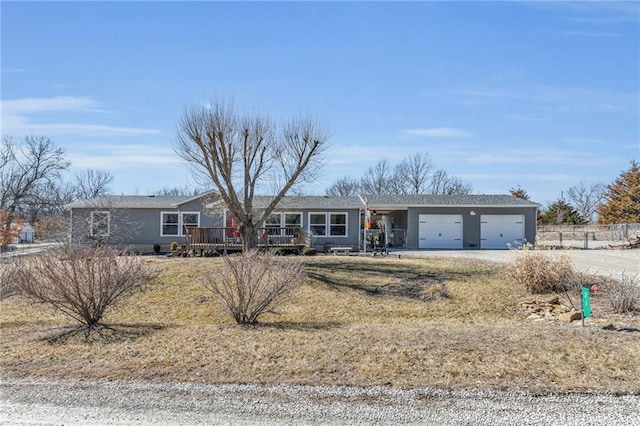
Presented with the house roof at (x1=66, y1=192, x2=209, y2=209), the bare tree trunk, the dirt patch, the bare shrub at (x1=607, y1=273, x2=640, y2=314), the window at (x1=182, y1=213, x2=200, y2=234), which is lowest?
the dirt patch

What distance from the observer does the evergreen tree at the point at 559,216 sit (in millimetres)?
44688

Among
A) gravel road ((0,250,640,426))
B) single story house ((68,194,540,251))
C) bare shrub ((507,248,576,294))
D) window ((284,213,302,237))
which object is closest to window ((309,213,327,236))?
single story house ((68,194,540,251))

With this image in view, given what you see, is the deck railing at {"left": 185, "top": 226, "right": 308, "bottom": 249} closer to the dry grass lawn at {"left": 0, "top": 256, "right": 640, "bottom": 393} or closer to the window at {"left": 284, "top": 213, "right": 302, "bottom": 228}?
the window at {"left": 284, "top": 213, "right": 302, "bottom": 228}

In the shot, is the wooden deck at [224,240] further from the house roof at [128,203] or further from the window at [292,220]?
the house roof at [128,203]

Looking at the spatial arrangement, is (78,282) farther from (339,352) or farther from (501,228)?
(501,228)

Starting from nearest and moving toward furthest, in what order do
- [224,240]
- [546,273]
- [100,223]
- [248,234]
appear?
[546,273] < [248,234] < [224,240] < [100,223]

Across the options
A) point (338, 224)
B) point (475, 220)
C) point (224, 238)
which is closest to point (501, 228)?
point (475, 220)

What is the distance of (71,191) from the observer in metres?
50.2

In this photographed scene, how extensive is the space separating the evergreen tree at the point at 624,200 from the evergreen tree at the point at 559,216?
2.41 meters

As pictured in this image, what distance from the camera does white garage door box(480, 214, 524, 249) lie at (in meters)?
26.4

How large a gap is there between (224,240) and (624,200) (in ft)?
118

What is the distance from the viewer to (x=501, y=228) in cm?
2647

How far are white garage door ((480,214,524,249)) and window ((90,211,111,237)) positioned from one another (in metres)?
19.5

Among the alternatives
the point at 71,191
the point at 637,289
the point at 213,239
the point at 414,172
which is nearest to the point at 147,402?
the point at 637,289
